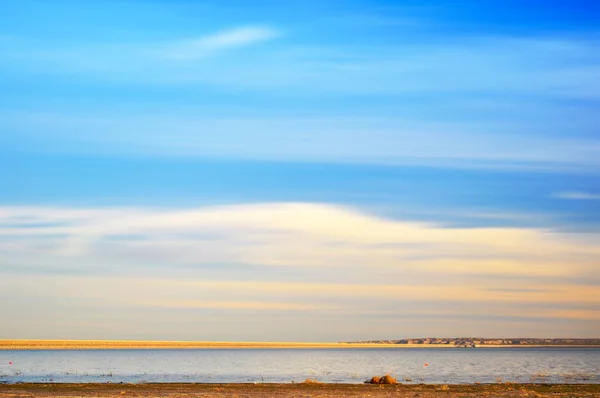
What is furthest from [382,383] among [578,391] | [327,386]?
[578,391]

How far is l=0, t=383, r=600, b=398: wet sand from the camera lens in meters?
45.7

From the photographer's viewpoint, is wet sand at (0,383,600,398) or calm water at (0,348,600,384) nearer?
wet sand at (0,383,600,398)

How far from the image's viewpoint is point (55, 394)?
149 feet

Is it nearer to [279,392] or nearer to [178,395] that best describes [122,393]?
[178,395]

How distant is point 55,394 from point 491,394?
2389 cm

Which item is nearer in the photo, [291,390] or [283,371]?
[291,390]

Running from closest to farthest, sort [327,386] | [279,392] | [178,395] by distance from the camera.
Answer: [178,395], [279,392], [327,386]

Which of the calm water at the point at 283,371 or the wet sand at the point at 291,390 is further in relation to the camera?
the calm water at the point at 283,371

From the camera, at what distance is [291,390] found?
164 ft

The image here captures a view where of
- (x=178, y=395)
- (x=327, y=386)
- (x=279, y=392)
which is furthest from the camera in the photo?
(x=327, y=386)

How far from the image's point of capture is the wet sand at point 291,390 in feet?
150

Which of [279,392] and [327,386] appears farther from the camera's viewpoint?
[327,386]

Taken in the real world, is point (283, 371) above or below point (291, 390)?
above

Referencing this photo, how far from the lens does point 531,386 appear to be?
5469cm
